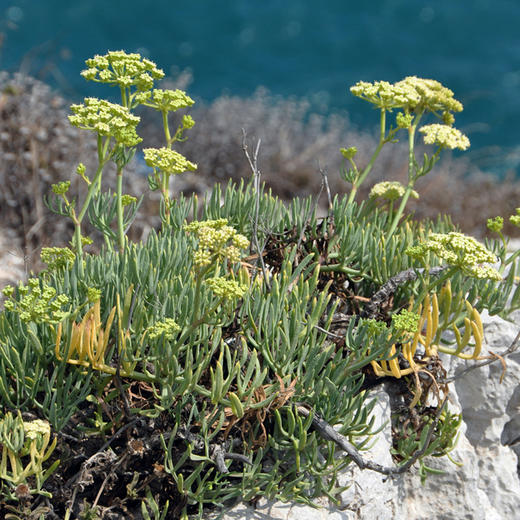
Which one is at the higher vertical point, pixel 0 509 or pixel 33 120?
pixel 33 120

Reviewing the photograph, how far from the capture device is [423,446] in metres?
2.21

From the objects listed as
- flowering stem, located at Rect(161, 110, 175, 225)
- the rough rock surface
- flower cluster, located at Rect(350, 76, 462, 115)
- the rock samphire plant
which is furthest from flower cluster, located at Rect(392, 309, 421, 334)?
flowering stem, located at Rect(161, 110, 175, 225)

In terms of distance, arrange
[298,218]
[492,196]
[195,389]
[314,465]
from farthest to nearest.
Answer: [492,196], [298,218], [314,465], [195,389]

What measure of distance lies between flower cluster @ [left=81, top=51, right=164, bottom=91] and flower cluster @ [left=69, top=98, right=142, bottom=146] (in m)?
0.19

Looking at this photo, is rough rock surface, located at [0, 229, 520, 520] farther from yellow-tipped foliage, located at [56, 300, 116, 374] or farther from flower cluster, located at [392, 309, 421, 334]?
yellow-tipped foliage, located at [56, 300, 116, 374]

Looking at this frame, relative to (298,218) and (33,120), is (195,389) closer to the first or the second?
(298,218)

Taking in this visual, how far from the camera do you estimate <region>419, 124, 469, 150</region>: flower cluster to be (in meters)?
2.76

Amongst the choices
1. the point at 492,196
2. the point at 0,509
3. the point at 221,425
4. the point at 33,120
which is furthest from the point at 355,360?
the point at 492,196

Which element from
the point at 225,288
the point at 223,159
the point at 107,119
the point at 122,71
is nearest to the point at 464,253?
the point at 225,288

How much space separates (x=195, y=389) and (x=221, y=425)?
0.14m

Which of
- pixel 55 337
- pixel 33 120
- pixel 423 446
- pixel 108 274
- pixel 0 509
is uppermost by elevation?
pixel 33 120

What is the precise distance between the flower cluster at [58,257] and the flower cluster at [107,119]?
1.61 ft

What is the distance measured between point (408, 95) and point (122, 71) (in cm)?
116

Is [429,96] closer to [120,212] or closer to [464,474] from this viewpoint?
[120,212]
